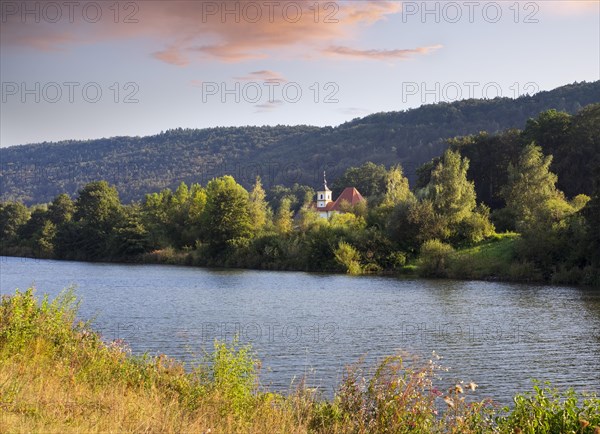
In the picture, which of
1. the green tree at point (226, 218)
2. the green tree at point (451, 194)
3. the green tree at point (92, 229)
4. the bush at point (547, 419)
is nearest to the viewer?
the bush at point (547, 419)

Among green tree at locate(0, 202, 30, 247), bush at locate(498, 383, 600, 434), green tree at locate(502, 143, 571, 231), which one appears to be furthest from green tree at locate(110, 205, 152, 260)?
bush at locate(498, 383, 600, 434)

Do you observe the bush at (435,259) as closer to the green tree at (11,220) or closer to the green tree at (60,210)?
the green tree at (60,210)

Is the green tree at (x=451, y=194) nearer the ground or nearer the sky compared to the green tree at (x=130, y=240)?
nearer the sky

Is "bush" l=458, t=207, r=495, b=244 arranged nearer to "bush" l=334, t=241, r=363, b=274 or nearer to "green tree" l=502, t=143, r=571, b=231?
"green tree" l=502, t=143, r=571, b=231

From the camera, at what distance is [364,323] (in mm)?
29047

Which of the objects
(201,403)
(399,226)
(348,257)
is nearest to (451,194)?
(399,226)

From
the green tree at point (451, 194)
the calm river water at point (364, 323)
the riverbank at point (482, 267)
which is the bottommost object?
the calm river water at point (364, 323)

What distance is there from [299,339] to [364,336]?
2.65 m

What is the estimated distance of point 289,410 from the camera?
10.8 m

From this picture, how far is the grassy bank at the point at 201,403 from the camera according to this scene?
29.5ft

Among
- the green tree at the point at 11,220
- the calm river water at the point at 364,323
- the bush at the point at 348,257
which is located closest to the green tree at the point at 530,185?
the bush at the point at 348,257

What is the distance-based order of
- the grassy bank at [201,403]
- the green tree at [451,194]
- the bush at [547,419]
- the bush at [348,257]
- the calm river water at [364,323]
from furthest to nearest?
the green tree at [451,194] < the bush at [348,257] < the calm river water at [364,323] < the bush at [547,419] < the grassy bank at [201,403]

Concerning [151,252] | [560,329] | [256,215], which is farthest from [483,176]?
[560,329]

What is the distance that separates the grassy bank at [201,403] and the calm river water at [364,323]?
195 cm
